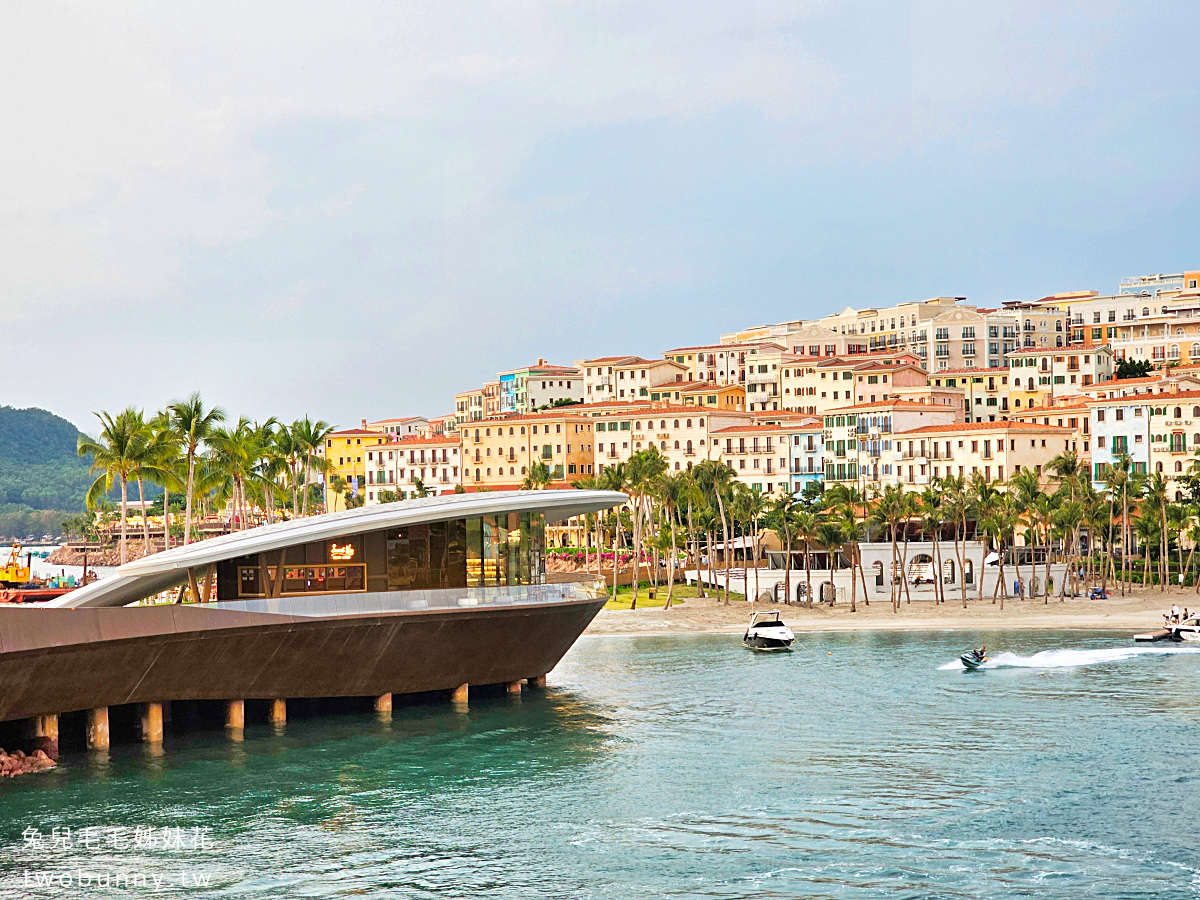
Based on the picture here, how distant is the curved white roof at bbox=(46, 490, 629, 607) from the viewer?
3931cm

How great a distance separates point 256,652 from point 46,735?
18.5 feet

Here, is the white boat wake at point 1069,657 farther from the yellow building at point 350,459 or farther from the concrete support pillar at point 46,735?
the yellow building at point 350,459

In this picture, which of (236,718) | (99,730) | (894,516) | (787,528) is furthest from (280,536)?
(894,516)

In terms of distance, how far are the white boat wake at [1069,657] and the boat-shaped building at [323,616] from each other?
2285 centimetres

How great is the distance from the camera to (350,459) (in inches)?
7603

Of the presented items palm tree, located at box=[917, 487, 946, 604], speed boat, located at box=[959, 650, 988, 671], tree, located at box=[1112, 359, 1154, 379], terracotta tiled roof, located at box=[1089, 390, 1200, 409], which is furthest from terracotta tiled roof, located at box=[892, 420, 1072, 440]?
speed boat, located at box=[959, 650, 988, 671]

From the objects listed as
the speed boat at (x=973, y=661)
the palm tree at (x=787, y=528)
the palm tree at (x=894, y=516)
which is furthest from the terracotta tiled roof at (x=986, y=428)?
the speed boat at (x=973, y=661)

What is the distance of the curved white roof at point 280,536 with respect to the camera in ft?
129

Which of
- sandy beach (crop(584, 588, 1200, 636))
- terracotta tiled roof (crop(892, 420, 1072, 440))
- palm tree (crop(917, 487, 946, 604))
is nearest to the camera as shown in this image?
sandy beach (crop(584, 588, 1200, 636))

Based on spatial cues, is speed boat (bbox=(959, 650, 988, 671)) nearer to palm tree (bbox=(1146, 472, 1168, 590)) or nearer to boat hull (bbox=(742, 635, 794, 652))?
boat hull (bbox=(742, 635, 794, 652))

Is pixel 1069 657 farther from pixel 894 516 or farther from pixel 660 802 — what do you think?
pixel 660 802

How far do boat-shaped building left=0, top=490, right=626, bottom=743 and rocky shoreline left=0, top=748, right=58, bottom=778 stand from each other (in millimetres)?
1050

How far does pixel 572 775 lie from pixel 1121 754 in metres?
15.0

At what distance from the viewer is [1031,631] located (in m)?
79.3
